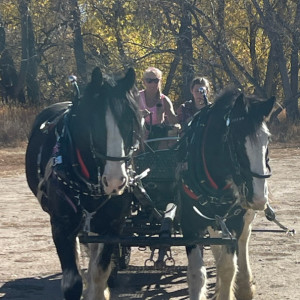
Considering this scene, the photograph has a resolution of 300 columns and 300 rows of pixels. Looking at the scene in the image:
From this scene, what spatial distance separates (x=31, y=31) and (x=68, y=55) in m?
1.71

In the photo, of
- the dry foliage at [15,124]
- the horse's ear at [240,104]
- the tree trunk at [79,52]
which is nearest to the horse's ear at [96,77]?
the horse's ear at [240,104]

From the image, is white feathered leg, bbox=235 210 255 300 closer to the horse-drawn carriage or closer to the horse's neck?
the horse-drawn carriage

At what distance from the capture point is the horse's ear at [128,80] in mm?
5559

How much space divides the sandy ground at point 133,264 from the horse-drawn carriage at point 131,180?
0.82m

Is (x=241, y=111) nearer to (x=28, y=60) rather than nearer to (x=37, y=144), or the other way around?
(x=37, y=144)

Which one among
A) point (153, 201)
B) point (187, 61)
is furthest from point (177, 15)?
point (153, 201)

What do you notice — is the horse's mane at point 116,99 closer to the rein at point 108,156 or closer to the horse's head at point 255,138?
the rein at point 108,156

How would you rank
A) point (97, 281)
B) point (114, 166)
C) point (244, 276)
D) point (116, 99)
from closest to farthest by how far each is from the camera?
point (114, 166), point (116, 99), point (97, 281), point (244, 276)

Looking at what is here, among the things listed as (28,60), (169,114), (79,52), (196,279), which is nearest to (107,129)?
(196,279)

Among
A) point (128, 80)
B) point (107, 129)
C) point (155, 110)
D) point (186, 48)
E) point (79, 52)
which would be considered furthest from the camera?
point (79, 52)

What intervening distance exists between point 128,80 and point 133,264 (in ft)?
10.4

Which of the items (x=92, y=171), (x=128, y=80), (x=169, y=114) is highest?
(x=128, y=80)

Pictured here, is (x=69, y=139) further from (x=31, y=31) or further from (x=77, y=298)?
(x=31, y=31)

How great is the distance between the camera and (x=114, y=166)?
5160 millimetres
